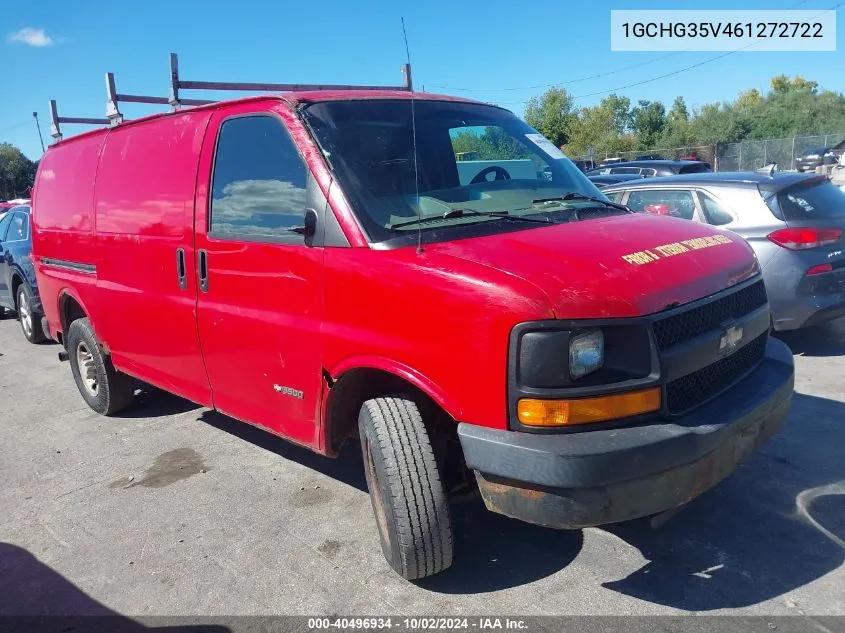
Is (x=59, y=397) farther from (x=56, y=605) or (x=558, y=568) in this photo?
(x=558, y=568)

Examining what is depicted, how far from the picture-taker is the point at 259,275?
3.45 metres

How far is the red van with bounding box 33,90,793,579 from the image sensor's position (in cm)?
246

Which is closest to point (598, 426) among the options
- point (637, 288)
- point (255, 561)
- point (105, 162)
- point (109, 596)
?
point (637, 288)

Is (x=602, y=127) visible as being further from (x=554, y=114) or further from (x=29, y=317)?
(x=29, y=317)

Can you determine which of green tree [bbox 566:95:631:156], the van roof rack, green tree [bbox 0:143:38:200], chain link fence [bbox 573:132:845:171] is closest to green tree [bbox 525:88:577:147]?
green tree [bbox 566:95:631:156]

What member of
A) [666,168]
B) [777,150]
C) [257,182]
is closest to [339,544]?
[257,182]

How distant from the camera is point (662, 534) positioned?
3.27 meters

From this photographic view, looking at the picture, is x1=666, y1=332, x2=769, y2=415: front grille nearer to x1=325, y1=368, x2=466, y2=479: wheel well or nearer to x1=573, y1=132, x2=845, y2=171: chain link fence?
x1=325, y1=368, x2=466, y2=479: wheel well

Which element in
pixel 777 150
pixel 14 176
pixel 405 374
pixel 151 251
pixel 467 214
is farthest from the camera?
pixel 14 176

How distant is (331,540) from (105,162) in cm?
321

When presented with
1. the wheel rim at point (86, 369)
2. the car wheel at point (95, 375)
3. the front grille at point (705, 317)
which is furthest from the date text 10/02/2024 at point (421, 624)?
the wheel rim at point (86, 369)

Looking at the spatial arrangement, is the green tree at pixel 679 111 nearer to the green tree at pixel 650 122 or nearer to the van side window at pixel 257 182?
the green tree at pixel 650 122

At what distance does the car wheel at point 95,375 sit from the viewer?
5309 millimetres

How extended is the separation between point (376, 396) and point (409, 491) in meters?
0.61
